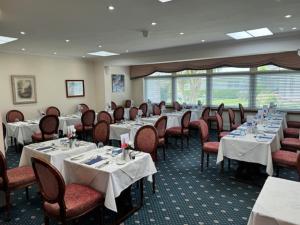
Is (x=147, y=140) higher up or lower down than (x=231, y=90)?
lower down

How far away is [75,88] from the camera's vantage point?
9133 millimetres

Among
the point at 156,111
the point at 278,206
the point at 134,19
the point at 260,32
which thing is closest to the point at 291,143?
the point at 260,32

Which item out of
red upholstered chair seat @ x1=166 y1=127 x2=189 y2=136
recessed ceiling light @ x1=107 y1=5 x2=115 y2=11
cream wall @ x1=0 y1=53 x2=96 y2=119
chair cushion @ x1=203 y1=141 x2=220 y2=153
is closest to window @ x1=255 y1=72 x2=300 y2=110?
red upholstered chair seat @ x1=166 y1=127 x2=189 y2=136

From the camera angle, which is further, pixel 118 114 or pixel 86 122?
pixel 118 114

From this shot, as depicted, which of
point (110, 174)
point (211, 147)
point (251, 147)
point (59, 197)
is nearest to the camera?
point (59, 197)

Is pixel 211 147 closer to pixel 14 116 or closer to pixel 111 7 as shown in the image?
pixel 111 7

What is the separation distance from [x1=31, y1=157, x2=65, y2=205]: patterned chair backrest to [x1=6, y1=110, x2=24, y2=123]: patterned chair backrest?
5129mm

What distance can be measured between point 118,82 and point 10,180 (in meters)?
7.78

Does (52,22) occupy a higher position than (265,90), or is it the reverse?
(52,22)

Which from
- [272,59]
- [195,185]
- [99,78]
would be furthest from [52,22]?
[272,59]

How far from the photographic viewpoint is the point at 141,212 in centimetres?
322

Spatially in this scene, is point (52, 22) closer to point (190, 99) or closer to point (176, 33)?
point (176, 33)

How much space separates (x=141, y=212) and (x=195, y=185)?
1260 mm

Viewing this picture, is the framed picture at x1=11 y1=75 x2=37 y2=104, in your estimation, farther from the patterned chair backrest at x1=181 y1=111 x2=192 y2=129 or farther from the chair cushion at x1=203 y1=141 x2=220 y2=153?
the chair cushion at x1=203 y1=141 x2=220 y2=153
